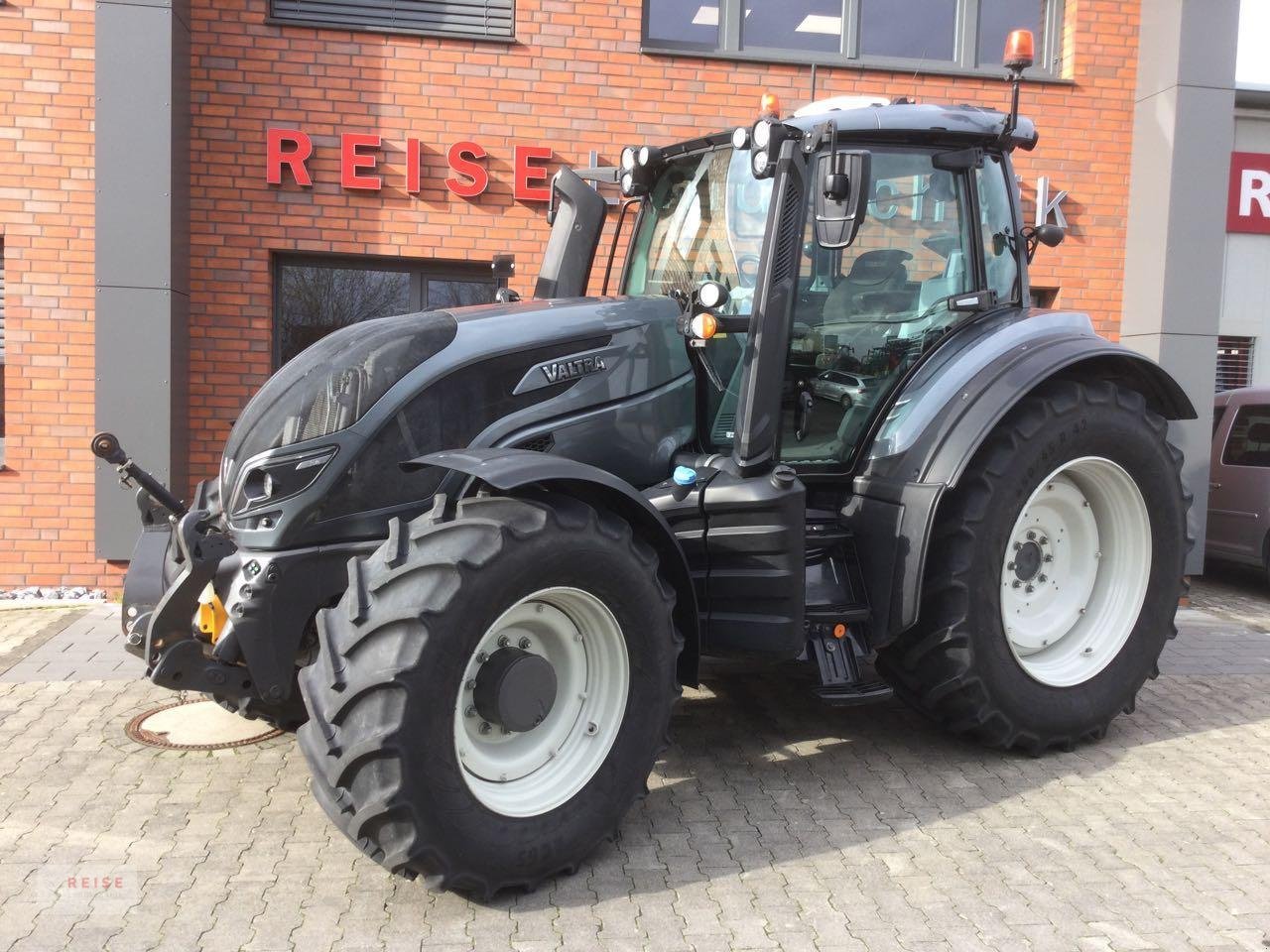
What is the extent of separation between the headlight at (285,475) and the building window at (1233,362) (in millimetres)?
8954

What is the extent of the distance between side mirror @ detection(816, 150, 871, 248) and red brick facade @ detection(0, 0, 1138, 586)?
13.9ft

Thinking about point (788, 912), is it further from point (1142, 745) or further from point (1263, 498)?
point (1263, 498)

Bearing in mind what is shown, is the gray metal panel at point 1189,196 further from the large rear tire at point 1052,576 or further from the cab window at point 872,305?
the cab window at point 872,305

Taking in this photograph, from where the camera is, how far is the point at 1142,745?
4684 millimetres

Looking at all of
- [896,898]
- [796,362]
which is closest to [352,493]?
[796,362]

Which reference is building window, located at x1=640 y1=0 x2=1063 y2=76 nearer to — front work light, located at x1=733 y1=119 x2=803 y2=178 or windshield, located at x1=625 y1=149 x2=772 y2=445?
windshield, located at x1=625 y1=149 x2=772 y2=445

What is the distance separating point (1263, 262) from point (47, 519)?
1000cm

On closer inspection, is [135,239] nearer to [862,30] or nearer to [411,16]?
[411,16]

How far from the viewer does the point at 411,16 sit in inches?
292

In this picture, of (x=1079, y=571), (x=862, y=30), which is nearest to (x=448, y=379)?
(x=1079, y=571)

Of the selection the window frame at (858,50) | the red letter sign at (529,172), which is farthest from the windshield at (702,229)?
the window frame at (858,50)

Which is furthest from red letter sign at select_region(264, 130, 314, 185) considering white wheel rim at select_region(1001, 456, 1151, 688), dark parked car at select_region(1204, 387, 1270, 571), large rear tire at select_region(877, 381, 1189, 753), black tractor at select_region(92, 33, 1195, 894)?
dark parked car at select_region(1204, 387, 1270, 571)

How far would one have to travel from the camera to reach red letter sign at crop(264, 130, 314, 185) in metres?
7.18

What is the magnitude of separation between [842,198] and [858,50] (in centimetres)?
493
